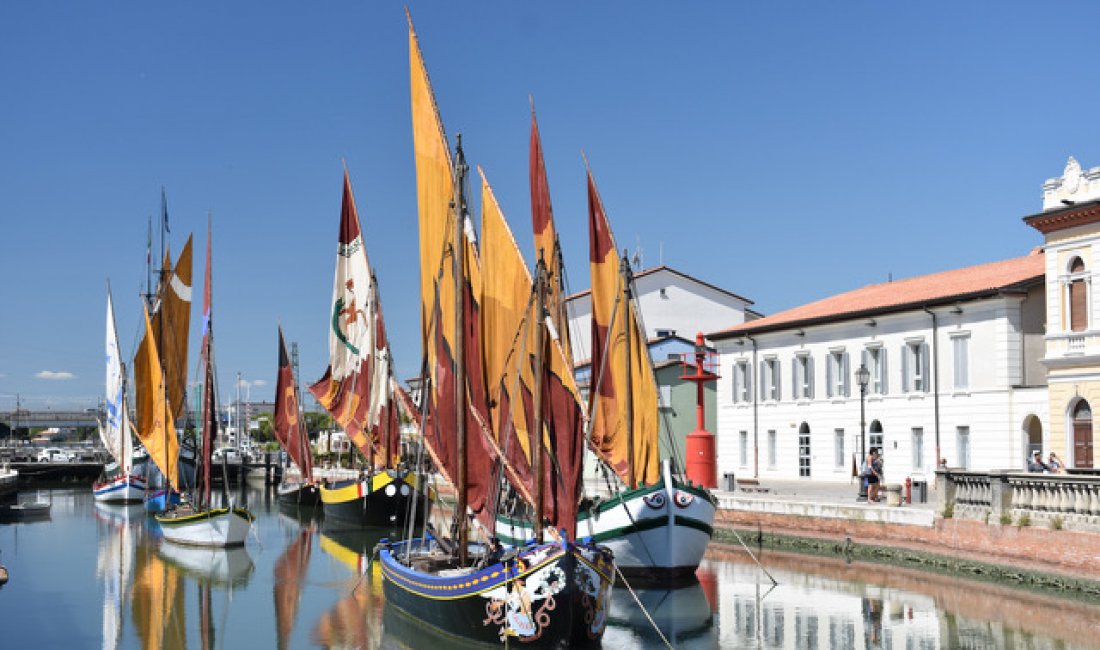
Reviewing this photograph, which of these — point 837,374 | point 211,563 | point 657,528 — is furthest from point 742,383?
point 211,563

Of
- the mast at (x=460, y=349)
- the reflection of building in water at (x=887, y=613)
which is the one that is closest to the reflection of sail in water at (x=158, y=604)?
the mast at (x=460, y=349)

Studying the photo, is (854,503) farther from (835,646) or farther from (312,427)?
(312,427)

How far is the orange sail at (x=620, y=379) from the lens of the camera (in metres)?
34.7

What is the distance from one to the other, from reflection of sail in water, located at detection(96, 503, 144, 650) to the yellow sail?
142 inches

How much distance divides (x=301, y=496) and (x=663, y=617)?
1622 inches

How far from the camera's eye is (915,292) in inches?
2057

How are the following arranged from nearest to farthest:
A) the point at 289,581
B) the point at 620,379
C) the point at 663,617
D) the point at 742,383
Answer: the point at 663,617 < the point at 620,379 < the point at 289,581 < the point at 742,383

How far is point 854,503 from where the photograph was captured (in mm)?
38844

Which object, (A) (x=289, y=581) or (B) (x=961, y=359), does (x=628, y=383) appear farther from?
(B) (x=961, y=359)

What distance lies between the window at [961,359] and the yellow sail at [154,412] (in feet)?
103

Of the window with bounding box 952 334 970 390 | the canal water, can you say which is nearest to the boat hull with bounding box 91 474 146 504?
the canal water

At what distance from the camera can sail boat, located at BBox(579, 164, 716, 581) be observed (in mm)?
32844

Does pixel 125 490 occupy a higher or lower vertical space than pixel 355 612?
higher

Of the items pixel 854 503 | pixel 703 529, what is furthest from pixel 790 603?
pixel 854 503
